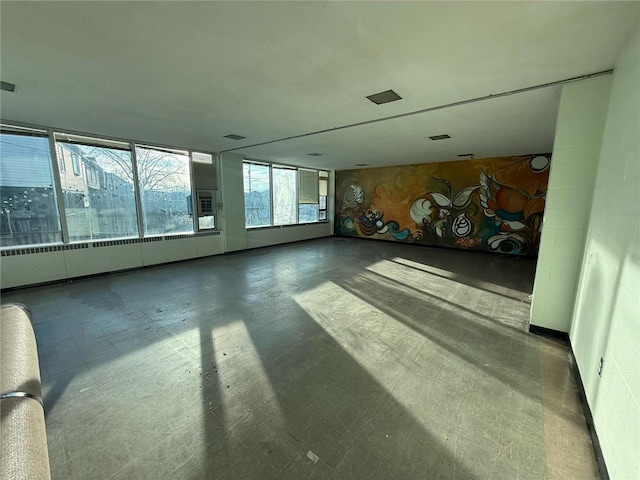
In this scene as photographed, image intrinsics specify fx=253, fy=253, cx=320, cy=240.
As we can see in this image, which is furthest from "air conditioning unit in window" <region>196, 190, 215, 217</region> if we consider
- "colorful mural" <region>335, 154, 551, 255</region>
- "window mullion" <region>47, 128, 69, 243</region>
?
"colorful mural" <region>335, 154, 551, 255</region>

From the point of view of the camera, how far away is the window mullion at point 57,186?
3967mm

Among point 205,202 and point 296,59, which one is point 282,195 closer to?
point 205,202

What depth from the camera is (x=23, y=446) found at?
971 millimetres

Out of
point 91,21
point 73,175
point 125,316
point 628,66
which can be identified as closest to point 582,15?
point 628,66

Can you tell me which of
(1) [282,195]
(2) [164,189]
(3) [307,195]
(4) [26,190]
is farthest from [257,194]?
(4) [26,190]

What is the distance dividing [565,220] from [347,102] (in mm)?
2555

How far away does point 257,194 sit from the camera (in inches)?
282

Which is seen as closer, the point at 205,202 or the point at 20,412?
the point at 20,412

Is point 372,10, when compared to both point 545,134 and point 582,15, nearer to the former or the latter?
point 582,15

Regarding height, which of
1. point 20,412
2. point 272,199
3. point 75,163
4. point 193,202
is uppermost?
point 75,163

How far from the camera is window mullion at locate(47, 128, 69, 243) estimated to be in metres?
3.97

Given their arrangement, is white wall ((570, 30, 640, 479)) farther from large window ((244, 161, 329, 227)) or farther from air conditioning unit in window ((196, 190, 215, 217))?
large window ((244, 161, 329, 227))

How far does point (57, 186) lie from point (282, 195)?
4945mm

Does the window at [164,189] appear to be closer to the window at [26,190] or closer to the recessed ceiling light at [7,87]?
the window at [26,190]
